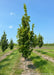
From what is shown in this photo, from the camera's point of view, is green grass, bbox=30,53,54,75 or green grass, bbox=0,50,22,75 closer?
green grass, bbox=30,53,54,75

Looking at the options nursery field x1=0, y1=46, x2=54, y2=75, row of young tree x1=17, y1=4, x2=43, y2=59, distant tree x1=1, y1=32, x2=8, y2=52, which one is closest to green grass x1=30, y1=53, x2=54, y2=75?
nursery field x1=0, y1=46, x2=54, y2=75

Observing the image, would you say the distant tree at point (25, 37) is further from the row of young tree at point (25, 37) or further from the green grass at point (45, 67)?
the green grass at point (45, 67)

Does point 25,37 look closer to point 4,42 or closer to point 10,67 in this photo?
point 10,67

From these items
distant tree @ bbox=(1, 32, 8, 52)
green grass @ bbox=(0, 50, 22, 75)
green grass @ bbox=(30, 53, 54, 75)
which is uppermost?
distant tree @ bbox=(1, 32, 8, 52)

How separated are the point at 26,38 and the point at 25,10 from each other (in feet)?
15.7

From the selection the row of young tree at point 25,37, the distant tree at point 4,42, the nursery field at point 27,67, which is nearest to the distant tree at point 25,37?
the row of young tree at point 25,37

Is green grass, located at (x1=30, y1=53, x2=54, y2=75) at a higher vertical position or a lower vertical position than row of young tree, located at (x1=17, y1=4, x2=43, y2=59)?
lower

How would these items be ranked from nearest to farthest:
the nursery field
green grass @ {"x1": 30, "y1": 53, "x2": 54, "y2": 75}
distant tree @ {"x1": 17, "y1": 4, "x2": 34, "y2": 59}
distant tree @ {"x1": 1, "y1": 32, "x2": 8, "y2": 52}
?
green grass @ {"x1": 30, "y1": 53, "x2": 54, "y2": 75} → the nursery field → distant tree @ {"x1": 17, "y1": 4, "x2": 34, "y2": 59} → distant tree @ {"x1": 1, "y1": 32, "x2": 8, "y2": 52}

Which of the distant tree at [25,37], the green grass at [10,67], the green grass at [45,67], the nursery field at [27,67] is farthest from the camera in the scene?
the distant tree at [25,37]

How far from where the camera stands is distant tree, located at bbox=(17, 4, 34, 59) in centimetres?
1291

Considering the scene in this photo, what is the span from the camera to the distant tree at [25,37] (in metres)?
12.9

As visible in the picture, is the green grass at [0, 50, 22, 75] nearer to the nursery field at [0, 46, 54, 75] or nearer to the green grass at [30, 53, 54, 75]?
the nursery field at [0, 46, 54, 75]

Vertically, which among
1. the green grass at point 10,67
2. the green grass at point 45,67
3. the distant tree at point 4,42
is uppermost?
the distant tree at point 4,42

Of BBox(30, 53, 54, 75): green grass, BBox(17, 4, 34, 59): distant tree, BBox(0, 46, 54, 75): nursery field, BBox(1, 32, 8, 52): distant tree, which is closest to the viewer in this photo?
BBox(30, 53, 54, 75): green grass
